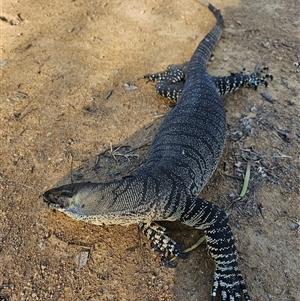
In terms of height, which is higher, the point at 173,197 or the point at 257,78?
the point at 173,197

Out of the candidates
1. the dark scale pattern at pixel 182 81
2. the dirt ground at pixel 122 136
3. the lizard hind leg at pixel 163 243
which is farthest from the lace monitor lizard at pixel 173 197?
the dark scale pattern at pixel 182 81

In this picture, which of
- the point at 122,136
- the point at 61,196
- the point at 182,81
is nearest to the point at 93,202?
the point at 61,196

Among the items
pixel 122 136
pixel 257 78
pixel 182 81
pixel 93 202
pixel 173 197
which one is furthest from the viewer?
pixel 182 81

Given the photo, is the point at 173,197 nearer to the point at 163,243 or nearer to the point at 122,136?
the point at 163,243

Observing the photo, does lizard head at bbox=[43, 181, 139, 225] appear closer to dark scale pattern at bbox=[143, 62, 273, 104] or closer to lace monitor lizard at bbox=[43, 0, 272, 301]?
lace monitor lizard at bbox=[43, 0, 272, 301]

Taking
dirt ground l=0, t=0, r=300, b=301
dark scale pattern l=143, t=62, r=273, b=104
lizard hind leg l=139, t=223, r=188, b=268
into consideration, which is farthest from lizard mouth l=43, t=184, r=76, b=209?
dark scale pattern l=143, t=62, r=273, b=104

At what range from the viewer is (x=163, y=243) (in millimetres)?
3629

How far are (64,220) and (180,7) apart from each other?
17.7 feet

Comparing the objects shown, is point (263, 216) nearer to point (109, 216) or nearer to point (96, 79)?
point (109, 216)

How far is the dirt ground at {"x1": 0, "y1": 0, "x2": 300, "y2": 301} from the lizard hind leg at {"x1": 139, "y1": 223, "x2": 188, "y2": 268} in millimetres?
81

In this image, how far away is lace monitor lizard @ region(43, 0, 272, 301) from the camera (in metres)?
3.38

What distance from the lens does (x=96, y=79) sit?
5848mm

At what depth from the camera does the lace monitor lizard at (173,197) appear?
3383 mm

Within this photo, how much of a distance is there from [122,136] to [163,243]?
5.62ft
